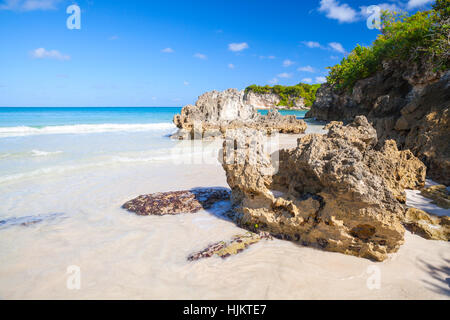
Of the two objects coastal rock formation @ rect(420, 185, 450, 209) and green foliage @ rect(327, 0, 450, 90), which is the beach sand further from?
green foliage @ rect(327, 0, 450, 90)

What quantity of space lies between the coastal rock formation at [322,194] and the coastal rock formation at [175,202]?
72cm

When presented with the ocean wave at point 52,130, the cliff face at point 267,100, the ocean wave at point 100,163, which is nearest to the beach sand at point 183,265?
the ocean wave at point 100,163

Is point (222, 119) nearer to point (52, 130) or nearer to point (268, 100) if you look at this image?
point (52, 130)

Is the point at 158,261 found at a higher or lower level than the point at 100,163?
lower

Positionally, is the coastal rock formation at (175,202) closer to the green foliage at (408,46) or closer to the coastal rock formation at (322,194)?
the coastal rock formation at (322,194)

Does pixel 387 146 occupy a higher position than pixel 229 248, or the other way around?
pixel 387 146

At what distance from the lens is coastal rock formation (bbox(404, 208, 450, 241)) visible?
11.0 feet

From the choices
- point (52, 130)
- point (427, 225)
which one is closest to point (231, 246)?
point (427, 225)

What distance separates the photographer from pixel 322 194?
3223mm

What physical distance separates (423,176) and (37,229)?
6.99 metres

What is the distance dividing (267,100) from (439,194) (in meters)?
83.2

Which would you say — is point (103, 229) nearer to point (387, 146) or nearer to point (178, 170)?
point (178, 170)

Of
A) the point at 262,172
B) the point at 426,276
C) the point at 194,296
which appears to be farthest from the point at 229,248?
the point at 426,276
